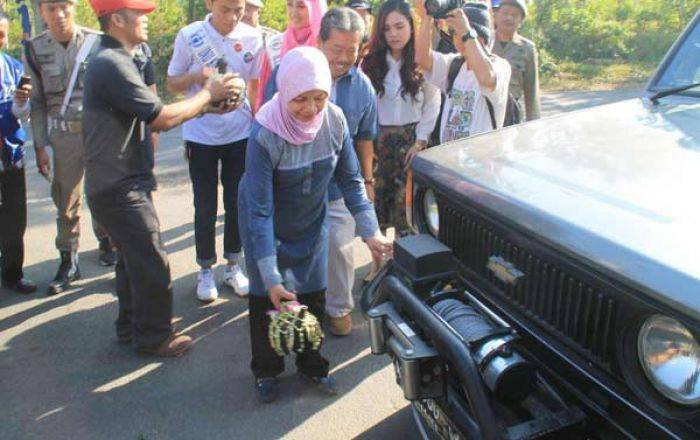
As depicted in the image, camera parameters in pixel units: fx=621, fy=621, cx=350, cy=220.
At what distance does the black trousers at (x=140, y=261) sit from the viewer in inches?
121

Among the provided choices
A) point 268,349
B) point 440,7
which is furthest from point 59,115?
point 440,7

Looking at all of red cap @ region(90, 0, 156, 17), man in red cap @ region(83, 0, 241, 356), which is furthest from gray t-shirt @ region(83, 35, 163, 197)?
red cap @ region(90, 0, 156, 17)

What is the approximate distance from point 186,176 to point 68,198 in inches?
104

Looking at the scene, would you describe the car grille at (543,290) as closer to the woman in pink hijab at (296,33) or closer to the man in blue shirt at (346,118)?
the man in blue shirt at (346,118)

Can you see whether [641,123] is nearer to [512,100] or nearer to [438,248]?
[438,248]

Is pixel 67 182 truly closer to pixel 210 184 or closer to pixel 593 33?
pixel 210 184

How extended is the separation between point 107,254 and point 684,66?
390 centimetres

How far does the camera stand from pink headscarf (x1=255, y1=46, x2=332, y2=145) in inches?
95.9

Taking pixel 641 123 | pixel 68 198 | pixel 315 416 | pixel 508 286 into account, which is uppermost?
pixel 641 123

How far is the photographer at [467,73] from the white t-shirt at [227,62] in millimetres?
1114

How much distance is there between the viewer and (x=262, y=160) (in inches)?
101

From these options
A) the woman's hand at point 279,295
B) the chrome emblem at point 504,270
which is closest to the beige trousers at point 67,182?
the woman's hand at point 279,295

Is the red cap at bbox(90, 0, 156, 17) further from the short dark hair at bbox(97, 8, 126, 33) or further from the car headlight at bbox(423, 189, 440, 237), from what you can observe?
the car headlight at bbox(423, 189, 440, 237)

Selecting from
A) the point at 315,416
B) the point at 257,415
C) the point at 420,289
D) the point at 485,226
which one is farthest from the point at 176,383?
the point at 485,226
